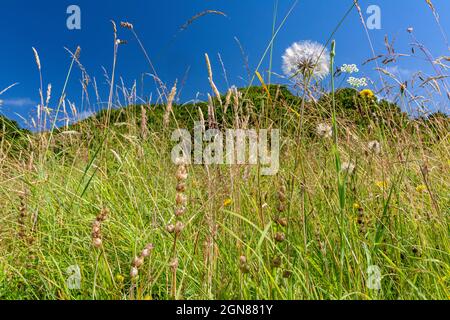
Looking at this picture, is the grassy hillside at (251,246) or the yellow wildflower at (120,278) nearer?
the grassy hillside at (251,246)

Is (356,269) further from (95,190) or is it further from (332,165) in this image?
(95,190)

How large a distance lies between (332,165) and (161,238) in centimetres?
106

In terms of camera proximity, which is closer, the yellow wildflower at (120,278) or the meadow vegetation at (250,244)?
the meadow vegetation at (250,244)

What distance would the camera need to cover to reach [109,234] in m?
2.00

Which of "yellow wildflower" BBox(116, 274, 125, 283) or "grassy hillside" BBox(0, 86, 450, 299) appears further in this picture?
"yellow wildflower" BBox(116, 274, 125, 283)

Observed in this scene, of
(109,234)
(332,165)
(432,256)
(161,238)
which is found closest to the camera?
(432,256)

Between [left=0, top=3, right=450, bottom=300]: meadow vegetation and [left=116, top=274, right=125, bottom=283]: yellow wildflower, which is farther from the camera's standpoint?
[left=116, top=274, right=125, bottom=283]: yellow wildflower

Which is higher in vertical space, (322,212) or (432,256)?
(322,212)

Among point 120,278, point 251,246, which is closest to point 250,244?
point 251,246
